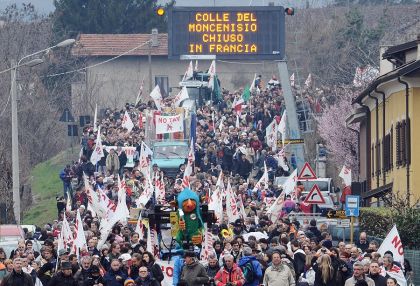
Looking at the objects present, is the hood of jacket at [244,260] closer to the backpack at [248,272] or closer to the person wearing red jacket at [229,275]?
the backpack at [248,272]

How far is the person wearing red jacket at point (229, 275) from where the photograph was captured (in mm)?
29661

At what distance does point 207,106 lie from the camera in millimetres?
81125

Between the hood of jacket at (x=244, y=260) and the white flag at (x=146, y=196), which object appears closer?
the hood of jacket at (x=244, y=260)

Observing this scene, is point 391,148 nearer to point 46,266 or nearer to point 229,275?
point 46,266

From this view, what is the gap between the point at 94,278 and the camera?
29.8 metres

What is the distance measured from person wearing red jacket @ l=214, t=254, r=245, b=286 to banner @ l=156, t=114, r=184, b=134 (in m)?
35.8

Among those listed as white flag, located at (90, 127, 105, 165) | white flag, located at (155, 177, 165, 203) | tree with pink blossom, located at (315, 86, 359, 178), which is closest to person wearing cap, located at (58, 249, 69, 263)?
white flag, located at (155, 177, 165, 203)

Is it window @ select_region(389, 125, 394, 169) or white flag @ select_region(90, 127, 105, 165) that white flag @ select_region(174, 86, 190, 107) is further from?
window @ select_region(389, 125, 394, 169)

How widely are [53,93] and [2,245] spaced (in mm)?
69341

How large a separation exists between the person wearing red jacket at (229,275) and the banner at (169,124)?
35.8 meters

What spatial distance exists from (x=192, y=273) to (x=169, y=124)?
3677 centimetres

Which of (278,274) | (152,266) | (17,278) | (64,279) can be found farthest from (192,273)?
(17,278)

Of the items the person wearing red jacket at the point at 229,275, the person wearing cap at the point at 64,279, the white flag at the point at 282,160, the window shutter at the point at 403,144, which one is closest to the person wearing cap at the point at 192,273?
the person wearing red jacket at the point at 229,275

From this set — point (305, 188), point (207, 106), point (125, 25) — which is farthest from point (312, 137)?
point (125, 25)
